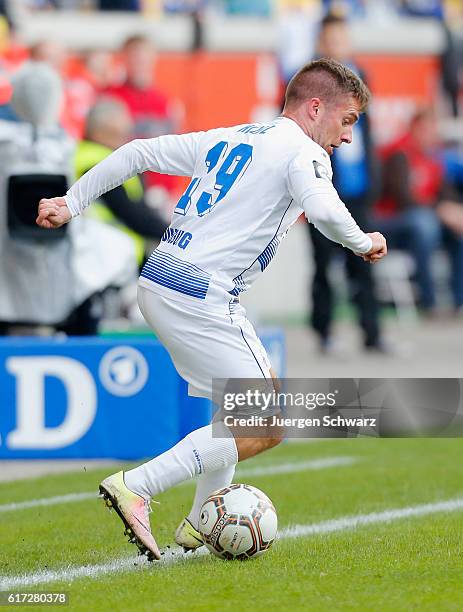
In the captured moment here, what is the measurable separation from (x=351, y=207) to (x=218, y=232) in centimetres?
652

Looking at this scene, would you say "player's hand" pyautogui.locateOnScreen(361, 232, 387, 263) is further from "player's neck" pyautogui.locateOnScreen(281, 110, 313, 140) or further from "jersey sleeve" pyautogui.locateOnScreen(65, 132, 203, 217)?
"jersey sleeve" pyautogui.locateOnScreen(65, 132, 203, 217)

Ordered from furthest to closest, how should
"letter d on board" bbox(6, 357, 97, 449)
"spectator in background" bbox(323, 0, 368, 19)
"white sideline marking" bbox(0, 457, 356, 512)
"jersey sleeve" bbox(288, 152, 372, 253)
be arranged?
"spectator in background" bbox(323, 0, 368, 19) < "letter d on board" bbox(6, 357, 97, 449) < "white sideline marking" bbox(0, 457, 356, 512) < "jersey sleeve" bbox(288, 152, 372, 253)

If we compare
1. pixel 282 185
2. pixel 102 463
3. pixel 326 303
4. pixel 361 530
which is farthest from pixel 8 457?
pixel 326 303

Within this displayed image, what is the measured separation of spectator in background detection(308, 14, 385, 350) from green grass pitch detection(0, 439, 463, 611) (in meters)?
3.77

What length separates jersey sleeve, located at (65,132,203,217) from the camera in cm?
545

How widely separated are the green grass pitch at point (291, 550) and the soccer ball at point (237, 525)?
0.06 m

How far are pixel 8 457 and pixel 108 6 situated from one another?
8894mm

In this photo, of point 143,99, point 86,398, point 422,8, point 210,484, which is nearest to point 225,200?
point 210,484

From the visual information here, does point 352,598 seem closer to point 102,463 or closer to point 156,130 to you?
point 102,463

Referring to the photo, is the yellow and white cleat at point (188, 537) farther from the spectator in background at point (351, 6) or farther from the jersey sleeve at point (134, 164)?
the spectator in background at point (351, 6)

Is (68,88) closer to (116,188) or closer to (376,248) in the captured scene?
(116,188)

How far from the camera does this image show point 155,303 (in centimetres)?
541

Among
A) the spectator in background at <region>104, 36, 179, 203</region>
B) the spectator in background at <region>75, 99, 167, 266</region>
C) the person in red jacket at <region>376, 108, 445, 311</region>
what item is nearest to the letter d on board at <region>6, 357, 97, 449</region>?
the spectator in background at <region>75, 99, 167, 266</region>

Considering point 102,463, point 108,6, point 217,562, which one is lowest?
point 102,463
